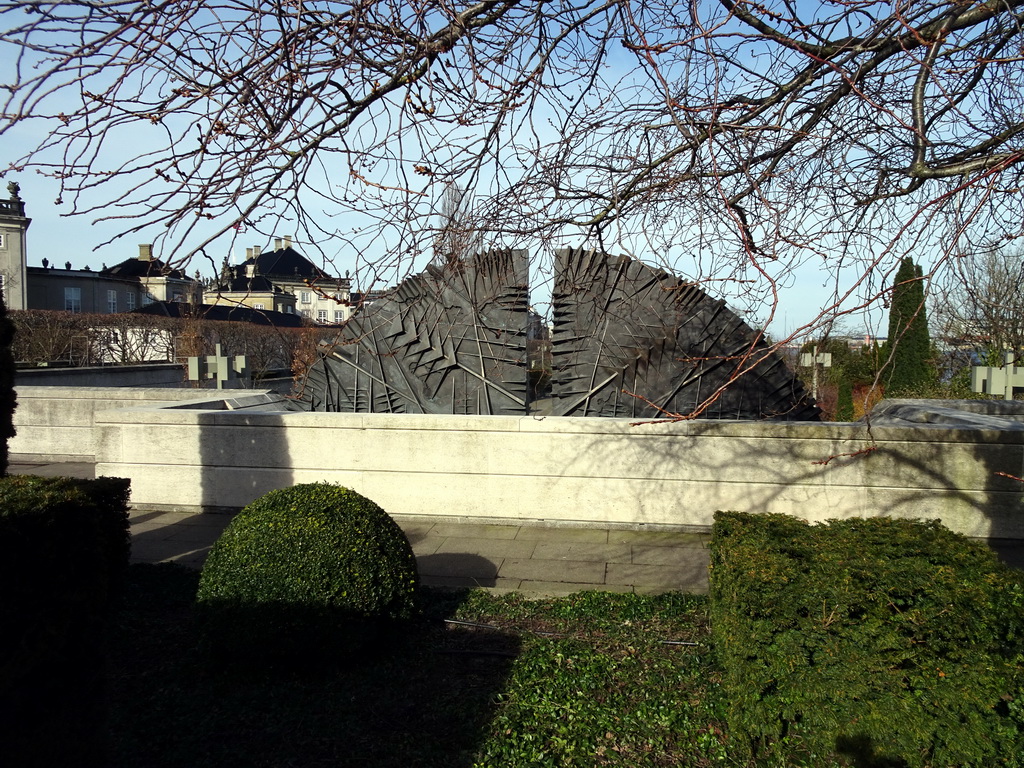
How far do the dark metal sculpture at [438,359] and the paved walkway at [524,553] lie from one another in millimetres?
1978

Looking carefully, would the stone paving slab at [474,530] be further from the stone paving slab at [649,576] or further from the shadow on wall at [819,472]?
the stone paving slab at [649,576]

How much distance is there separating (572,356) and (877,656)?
20.2ft

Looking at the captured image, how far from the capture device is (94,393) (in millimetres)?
11906

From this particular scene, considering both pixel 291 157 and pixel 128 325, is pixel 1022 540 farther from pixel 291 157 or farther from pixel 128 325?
pixel 128 325

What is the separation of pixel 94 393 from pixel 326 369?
527cm

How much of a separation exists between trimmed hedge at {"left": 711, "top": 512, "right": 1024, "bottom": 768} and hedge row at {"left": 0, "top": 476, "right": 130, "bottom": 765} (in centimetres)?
296

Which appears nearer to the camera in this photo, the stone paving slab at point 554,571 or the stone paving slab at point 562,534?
the stone paving slab at point 554,571

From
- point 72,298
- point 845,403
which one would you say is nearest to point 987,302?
point 845,403

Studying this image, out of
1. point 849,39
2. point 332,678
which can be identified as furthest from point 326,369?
point 849,39

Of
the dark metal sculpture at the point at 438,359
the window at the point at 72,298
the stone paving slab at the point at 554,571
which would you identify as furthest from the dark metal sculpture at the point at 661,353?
the window at the point at 72,298

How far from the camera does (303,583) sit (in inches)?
166

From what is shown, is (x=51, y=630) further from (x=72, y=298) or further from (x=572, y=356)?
(x=72, y=298)

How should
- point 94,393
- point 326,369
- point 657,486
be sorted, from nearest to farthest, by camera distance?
point 657,486 → point 326,369 → point 94,393

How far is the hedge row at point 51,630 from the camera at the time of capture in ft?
8.78
